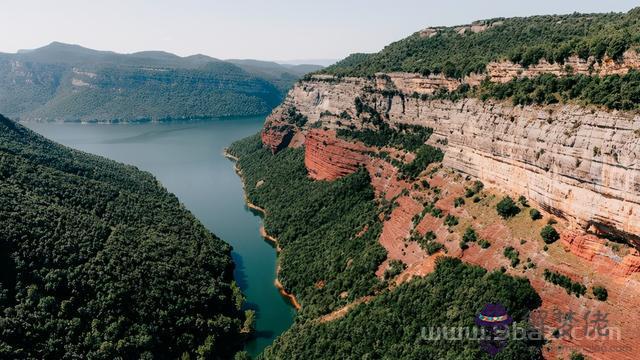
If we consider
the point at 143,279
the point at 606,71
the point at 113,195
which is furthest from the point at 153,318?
the point at 606,71

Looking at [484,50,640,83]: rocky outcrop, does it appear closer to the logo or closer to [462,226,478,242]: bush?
[462,226,478,242]: bush

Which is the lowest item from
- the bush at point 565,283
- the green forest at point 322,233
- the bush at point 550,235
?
the green forest at point 322,233

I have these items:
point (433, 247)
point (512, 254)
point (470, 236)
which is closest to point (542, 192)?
point (512, 254)

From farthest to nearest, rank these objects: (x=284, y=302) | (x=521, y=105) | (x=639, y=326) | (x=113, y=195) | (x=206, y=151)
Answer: (x=206, y=151) → (x=113, y=195) → (x=284, y=302) → (x=521, y=105) → (x=639, y=326)

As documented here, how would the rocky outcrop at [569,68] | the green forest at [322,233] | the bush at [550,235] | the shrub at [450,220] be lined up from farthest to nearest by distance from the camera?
the green forest at [322,233] → the shrub at [450,220] → the bush at [550,235] → the rocky outcrop at [569,68]

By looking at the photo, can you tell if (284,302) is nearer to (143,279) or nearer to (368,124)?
(143,279)

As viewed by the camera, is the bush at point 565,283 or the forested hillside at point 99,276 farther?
the forested hillside at point 99,276

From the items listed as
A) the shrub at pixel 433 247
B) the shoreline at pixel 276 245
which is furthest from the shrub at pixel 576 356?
the shoreline at pixel 276 245

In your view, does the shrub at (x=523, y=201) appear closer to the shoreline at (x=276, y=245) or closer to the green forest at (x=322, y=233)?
the green forest at (x=322, y=233)
